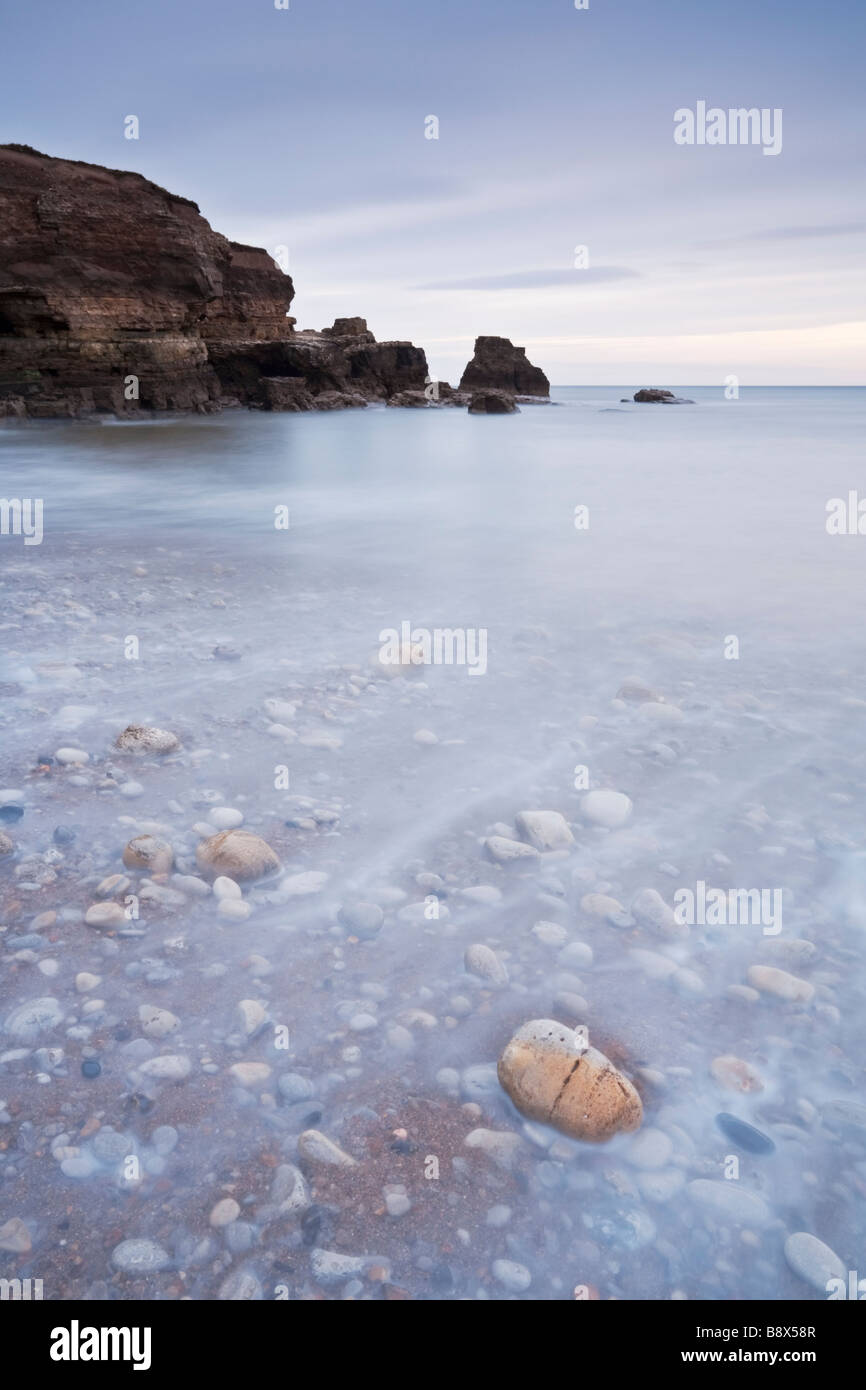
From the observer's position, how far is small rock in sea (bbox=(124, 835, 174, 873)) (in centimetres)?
255

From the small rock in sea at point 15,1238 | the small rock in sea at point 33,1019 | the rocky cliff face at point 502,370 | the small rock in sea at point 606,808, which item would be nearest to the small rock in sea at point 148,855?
the small rock in sea at point 33,1019

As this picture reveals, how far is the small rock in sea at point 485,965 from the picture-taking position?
2180mm

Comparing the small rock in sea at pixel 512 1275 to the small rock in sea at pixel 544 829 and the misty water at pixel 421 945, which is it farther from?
the small rock in sea at pixel 544 829

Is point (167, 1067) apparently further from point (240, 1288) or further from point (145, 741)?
point (145, 741)

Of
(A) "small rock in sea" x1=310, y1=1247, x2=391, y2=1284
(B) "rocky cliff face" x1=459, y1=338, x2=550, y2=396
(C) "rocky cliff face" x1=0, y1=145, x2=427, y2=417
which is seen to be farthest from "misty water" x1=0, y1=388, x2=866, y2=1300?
(B) "rocky cliff face" x1=459, y1=338, x2=550, y2=396

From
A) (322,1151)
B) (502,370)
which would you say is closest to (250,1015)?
(322,1151)

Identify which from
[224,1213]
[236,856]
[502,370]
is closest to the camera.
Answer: [224,1213]

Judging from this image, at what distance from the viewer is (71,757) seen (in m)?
3.21

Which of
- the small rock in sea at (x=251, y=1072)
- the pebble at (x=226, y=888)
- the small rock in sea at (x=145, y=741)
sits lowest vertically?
the small rock in sea at (x=251, y=1072)

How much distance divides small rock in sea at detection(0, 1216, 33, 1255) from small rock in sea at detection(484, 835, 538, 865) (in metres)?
1.61

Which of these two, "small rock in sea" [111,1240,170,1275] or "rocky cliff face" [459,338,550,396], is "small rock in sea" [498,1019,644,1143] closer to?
"small rock in sea" [111,1240,170,1275]

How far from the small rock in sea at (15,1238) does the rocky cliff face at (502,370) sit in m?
58.3

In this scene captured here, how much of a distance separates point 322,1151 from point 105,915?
1.00 meters
